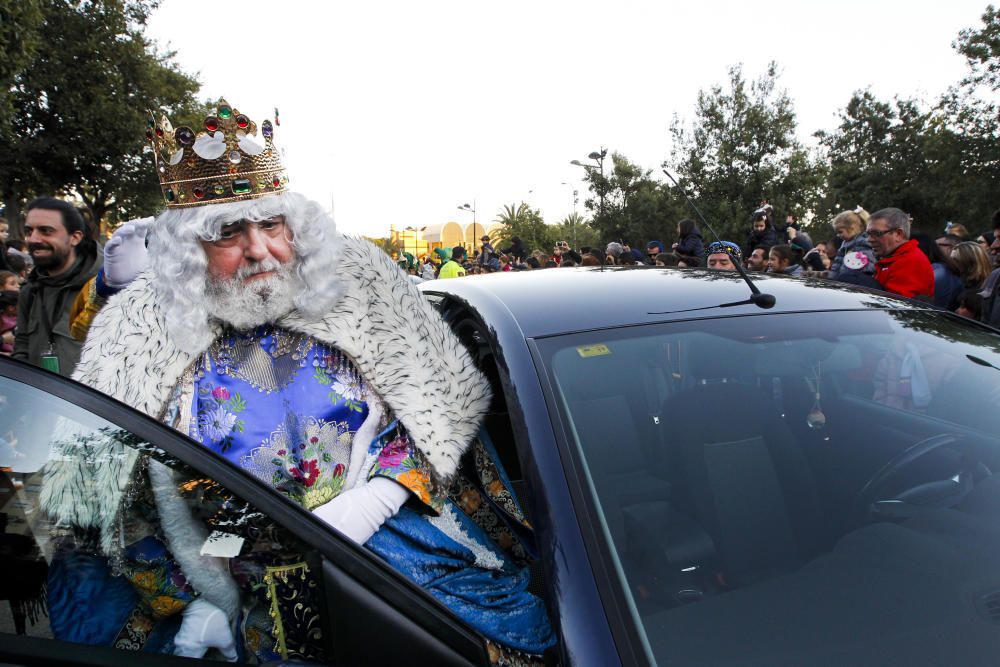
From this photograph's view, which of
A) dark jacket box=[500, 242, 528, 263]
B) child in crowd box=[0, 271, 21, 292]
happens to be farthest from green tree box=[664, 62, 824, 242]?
child in crowd box=[0, 271, 21, 292]

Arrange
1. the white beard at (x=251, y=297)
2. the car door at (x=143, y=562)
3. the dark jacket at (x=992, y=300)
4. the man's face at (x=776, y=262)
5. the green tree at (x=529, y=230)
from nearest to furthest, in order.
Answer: the car door at (x=143, y=562)
the white beard at (x=251, y=297)
the dark jacket at (x=992, y=300)
the man's face at (x=776, y=262)
the green tree at (x=529, y=230)

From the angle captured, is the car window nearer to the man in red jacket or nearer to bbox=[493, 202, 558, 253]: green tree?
the man in red jacket

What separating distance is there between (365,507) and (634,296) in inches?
34.1

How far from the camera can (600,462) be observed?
1.41 meters

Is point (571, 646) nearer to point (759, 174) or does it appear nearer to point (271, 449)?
point (271, 449)

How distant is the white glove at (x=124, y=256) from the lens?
3.04m

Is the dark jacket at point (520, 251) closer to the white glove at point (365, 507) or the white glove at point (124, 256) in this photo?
the white glove at point (124, 256)

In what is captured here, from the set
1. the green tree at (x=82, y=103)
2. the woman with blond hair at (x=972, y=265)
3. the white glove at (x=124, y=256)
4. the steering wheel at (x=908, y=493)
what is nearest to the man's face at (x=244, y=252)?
the white glove at (x=124, y=256)

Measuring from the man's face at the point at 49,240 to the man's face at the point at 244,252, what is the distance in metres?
2.32

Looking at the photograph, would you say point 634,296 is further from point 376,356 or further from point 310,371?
point 310,371

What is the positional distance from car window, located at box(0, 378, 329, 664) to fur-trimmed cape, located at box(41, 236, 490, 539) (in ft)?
2.25

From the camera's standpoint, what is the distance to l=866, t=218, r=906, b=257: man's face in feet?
16.6

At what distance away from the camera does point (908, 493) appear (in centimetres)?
155

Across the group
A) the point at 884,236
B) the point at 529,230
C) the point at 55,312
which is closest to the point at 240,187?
the point at 55,312
